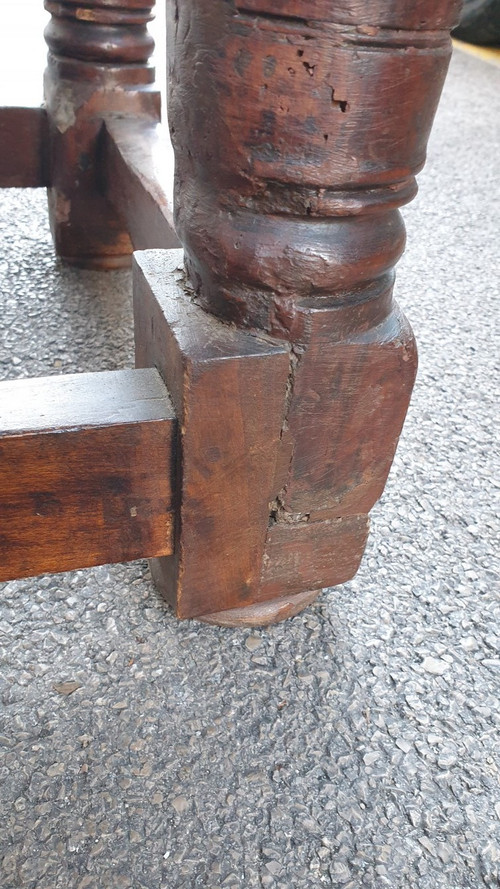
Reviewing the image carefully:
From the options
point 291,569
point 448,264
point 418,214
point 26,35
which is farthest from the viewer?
point 26,35

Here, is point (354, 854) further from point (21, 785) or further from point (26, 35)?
point (26, 35)

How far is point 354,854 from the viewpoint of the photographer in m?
0.72

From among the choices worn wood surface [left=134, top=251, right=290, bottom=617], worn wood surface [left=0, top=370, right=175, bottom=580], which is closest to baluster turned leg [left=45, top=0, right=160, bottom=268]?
worn wood surface [left=134, top=251, right=290, bottom=617]

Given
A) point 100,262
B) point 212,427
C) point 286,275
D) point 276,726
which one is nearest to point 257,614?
point 276,726

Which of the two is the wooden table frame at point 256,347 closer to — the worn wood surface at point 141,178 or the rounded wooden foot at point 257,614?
the rounded wooden foot at point 257,614

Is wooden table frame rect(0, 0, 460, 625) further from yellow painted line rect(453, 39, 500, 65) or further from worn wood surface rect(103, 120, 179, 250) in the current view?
yellow painted line rect(453, 39, 500, 65)

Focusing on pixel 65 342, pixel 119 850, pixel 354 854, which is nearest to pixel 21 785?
pixel 119 850

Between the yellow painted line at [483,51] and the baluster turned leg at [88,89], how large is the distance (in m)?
3.50

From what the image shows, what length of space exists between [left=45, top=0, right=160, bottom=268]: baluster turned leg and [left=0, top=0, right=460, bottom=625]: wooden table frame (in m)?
0.87

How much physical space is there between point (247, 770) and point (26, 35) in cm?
377

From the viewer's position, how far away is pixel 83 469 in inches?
27.8

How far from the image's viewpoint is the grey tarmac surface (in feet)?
2.35

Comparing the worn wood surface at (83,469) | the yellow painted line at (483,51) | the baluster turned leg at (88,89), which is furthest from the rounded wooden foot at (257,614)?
the yellow painted line at (483,51)

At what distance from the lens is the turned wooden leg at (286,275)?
567 mm
